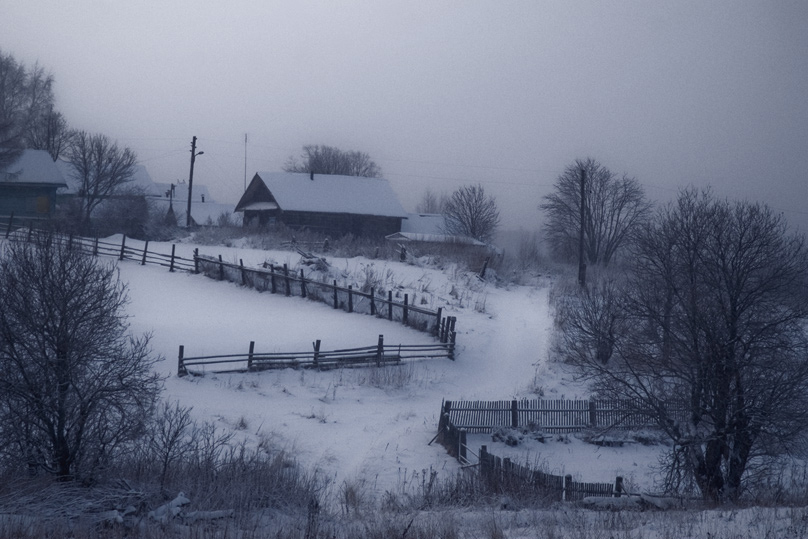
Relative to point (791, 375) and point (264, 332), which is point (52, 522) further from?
point (264, 332)

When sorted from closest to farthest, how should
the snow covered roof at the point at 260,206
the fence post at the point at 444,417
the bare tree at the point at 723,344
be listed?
the bare tree at the point at 723,344
the fence post at the point at 444,417
the snow covered roof at the point at 260,206

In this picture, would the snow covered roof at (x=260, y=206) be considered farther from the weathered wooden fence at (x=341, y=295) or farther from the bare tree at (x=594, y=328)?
the bare tree at (x=594, y=328)

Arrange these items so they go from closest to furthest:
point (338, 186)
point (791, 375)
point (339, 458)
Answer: point (791, 375), point (339, 458), point (338, 186)

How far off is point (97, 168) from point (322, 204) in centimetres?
1578

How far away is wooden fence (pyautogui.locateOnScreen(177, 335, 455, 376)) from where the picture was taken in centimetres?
1898

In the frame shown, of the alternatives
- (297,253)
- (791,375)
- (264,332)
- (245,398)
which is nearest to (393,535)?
(791,375)

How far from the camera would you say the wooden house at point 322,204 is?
48438 mm

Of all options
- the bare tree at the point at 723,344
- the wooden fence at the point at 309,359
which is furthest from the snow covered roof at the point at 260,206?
the bare tree at the point at 723,344

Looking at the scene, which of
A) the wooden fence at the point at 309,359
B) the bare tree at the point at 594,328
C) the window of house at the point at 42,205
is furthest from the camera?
the window of house at the point at 42,205

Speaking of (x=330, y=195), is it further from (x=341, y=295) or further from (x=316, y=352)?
(x=316, y=352)

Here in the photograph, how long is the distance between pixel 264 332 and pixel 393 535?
17551 millimetres

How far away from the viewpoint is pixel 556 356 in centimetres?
2309

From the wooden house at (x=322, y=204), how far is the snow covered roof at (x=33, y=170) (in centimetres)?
1405

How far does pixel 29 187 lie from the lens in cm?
4056
